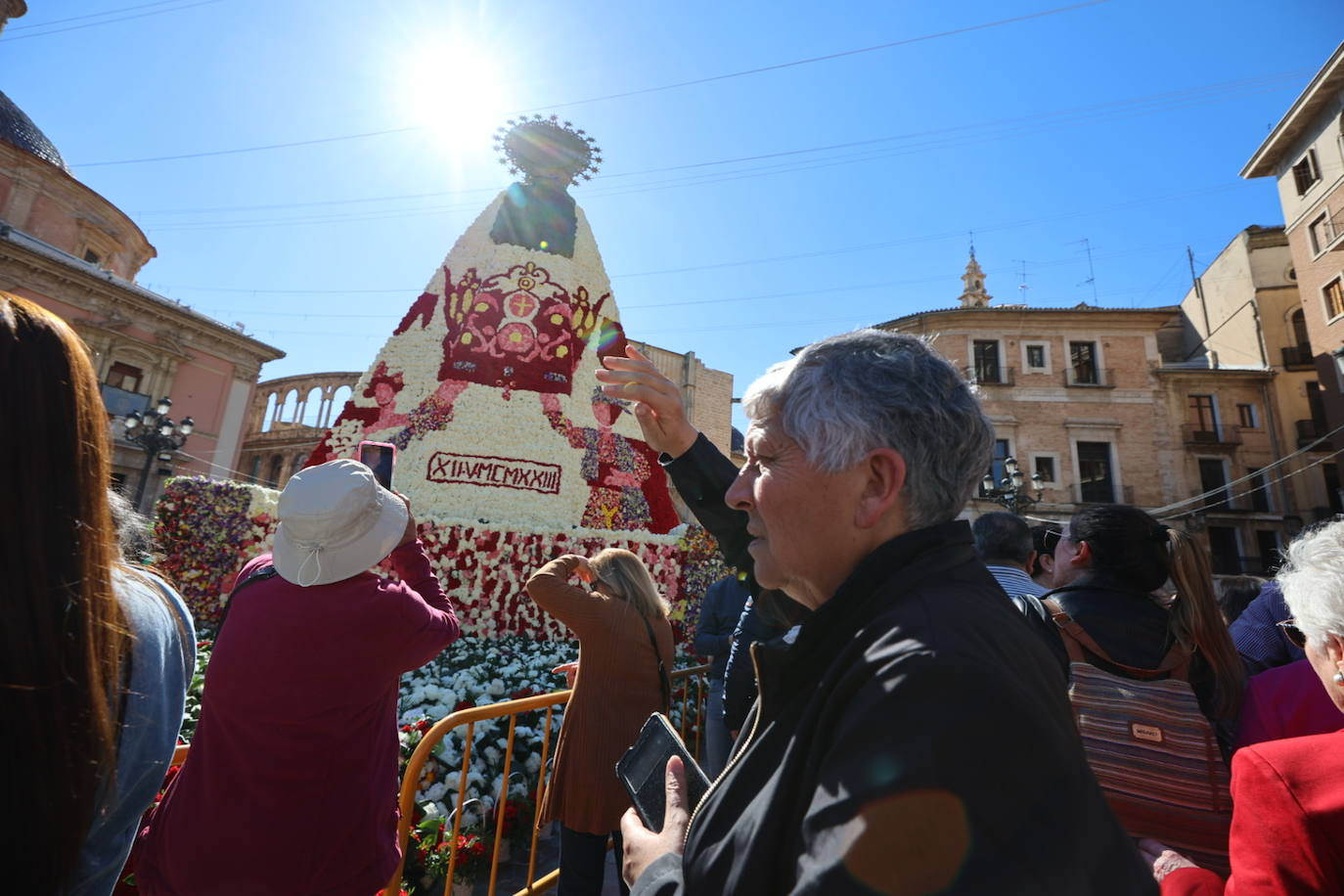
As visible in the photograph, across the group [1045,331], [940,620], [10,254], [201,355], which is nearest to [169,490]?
[940,620]

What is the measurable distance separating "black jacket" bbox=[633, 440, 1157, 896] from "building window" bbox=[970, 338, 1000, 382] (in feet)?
85.3

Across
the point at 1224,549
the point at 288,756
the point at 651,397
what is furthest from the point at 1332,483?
the point at 288,756

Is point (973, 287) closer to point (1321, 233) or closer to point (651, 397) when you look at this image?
point (1321, 233)

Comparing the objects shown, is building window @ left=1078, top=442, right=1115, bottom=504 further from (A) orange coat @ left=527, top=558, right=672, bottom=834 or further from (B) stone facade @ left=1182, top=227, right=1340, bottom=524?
(A) orange coat @ left=527, top=558, right=672, bottom=834

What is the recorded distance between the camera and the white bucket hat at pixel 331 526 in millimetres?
1938

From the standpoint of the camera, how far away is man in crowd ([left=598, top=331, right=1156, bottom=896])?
2.41 feet

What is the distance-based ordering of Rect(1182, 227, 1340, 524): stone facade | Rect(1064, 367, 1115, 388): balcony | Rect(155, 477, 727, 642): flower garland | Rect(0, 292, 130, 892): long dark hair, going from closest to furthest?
Rect(0, 292, 130, 892): long dark hair
Rect(155, 477, 727, 642): flower garland
Rect(1182, 227, 1340, 524): stone facade
Rect(1064, 367, 1115, 388): balcony

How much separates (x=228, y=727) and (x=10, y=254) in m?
27.6

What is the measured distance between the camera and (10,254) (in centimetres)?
1998

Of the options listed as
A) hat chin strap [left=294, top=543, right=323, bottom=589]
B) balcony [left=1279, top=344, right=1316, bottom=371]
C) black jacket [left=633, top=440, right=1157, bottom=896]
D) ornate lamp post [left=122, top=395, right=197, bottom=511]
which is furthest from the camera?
balcony [left=1279, top=344, right=1316, bottom=371]

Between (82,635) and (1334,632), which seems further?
(1334,632)

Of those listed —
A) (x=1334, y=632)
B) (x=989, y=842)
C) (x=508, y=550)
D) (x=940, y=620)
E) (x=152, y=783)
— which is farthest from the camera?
(x=508, y=550)

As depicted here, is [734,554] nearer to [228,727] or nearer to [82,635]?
[228,727]

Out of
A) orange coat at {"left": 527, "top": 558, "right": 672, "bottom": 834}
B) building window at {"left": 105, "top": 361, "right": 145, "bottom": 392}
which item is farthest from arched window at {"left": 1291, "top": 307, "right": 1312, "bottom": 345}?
building window at {"left": 105, "top": 361, "right": 145, "bottom": 392}
